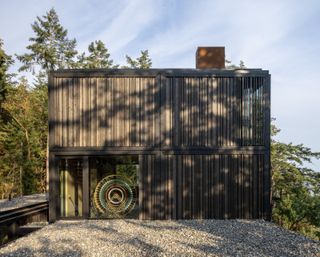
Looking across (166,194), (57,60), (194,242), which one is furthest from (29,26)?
(194,242)

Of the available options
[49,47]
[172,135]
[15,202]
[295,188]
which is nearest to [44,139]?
[49,47]

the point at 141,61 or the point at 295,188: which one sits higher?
the point at 141,61

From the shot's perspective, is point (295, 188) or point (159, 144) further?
point (295, 188)

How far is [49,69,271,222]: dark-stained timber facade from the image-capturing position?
9477 millimetres

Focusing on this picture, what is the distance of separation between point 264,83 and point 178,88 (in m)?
3.03

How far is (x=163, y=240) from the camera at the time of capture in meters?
6.72

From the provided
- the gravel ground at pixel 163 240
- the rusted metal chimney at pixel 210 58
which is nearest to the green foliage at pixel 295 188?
the gravel ground at pixel 163 240

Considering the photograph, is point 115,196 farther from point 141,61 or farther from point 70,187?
point 141,61

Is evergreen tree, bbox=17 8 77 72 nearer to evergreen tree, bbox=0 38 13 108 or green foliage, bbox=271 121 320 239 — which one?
evergreen tree, bbox=0 38 13 108

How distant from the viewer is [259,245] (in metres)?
6.34

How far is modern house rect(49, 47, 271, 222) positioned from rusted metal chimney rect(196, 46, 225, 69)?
0.87m

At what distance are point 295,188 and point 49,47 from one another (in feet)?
84.4

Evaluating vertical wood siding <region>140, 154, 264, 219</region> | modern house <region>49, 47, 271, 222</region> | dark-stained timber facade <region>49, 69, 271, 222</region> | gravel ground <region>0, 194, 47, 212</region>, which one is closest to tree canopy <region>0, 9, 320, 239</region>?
gravel ground <region>0, 194, 47, 212</region>

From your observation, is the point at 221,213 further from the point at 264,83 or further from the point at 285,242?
the point at 264,83
